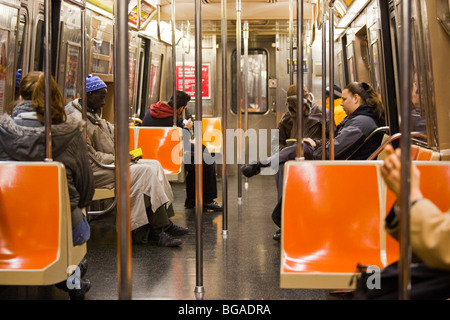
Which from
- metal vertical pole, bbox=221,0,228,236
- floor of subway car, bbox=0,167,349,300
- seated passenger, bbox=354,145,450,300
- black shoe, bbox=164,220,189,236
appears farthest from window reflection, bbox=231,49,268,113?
seated passenger, bbox=354,145,450,300

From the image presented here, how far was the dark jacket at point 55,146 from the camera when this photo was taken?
10.5 ft

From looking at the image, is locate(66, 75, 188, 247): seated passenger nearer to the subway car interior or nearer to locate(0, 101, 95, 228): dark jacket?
the subway car interior

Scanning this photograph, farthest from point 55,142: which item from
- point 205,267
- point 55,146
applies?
point 205,267

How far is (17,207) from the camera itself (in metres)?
3.02

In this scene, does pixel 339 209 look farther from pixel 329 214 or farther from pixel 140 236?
pixel 140 236

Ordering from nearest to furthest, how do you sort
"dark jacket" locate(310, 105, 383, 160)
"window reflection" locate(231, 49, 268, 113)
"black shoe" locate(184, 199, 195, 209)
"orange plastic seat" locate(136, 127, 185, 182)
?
"dark jacket" locate(310, 105, 383, 160), "orange plastic seat" locate(136, 127, 185, 182), "black shoe" locate(184, 199, 195, 209), "window reflection" locate(231, 49, 268, 113)

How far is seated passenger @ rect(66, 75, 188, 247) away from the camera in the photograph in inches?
194

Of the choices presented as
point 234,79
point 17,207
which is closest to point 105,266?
point 17,207

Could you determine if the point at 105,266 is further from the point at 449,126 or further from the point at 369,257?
the point at 449,126

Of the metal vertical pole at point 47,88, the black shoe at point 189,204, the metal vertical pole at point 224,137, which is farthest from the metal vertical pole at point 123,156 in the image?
the black shoe at point 189,204

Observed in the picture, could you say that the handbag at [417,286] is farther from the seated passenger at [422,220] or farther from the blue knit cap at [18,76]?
the blue knit cap at [18,76]

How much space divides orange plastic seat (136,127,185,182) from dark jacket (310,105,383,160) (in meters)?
2.45

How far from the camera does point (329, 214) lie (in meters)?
2.94
